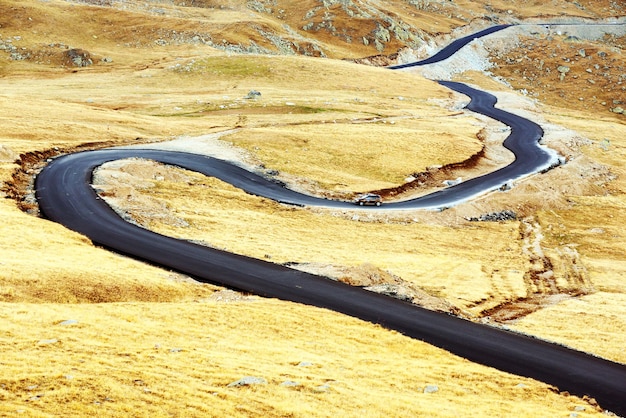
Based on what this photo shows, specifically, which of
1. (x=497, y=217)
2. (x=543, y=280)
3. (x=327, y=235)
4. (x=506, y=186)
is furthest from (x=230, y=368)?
(x=506, y=186)

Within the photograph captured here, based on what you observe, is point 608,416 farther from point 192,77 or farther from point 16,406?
point 192,77

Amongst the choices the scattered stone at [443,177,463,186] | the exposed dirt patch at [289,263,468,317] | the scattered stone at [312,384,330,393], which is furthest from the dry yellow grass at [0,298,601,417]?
the scattered stone at [443,177,463,186]

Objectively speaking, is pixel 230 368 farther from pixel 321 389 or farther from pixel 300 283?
pixel 300 283

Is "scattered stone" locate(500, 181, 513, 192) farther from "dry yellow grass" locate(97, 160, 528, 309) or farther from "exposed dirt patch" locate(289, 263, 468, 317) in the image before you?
"exposed dirt patch" locate(289, 263, 468, 317)

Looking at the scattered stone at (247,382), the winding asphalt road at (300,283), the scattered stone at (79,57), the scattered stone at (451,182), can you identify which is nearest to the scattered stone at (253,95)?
the winding asphalt road at (300,283)

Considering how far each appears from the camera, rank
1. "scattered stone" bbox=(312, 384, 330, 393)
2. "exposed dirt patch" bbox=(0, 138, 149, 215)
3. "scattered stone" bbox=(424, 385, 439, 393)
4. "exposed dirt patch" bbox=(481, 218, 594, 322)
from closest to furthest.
→ 1. "scattered stone" bbox=(312, 384, 330, 393)
2. "scattered stone" bbox=(424, 385, 439, 393)
3. "exposed dirt patch" bbox=(481, 218, 594, 322)
4. "exposed dirt patch" bbox=(0, 138, 149, 215)

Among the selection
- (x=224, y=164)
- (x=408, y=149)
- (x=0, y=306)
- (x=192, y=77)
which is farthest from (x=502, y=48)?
(x=0, y=306)

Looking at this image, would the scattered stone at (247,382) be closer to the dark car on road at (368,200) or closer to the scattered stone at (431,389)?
the scattered stone at (431,389)
